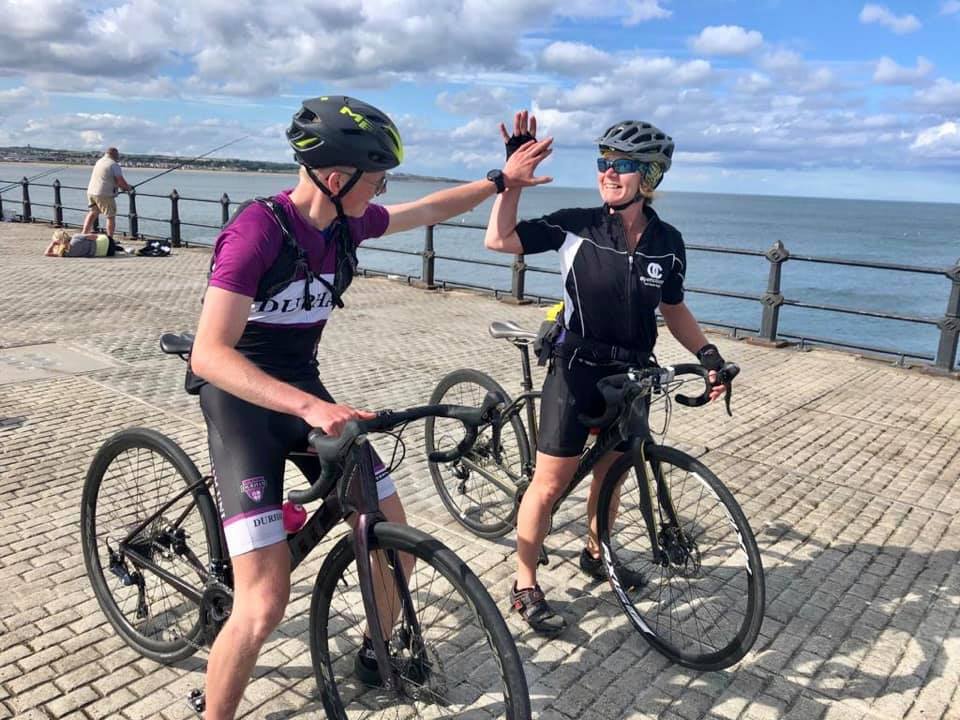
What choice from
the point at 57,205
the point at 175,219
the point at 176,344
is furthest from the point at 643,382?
the point at 57,205

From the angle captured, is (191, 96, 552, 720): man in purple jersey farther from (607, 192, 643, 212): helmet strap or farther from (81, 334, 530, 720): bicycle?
(607, 192, 643, 212): helmet strap

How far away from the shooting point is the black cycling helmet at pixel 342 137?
2.56m

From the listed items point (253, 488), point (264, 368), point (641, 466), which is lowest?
point (641, 466)

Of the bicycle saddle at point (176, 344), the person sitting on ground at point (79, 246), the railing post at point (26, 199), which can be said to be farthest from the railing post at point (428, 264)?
the railing post at point (26, 199)

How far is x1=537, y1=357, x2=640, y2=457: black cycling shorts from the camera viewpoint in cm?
359

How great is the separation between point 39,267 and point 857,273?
174ft

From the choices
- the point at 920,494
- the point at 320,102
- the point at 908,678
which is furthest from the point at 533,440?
the point at 920,494

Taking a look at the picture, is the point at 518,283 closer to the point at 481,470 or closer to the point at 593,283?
the point at 481,470

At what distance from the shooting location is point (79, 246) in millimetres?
16141

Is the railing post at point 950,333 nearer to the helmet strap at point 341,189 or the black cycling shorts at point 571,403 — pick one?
the black cycling shorts at point 571,403

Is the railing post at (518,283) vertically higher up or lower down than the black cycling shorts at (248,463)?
lower down

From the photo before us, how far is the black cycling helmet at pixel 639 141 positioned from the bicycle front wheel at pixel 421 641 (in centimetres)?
188

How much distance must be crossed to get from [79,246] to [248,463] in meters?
15.5

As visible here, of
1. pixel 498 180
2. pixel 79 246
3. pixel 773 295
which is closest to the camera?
pixel 498 180
